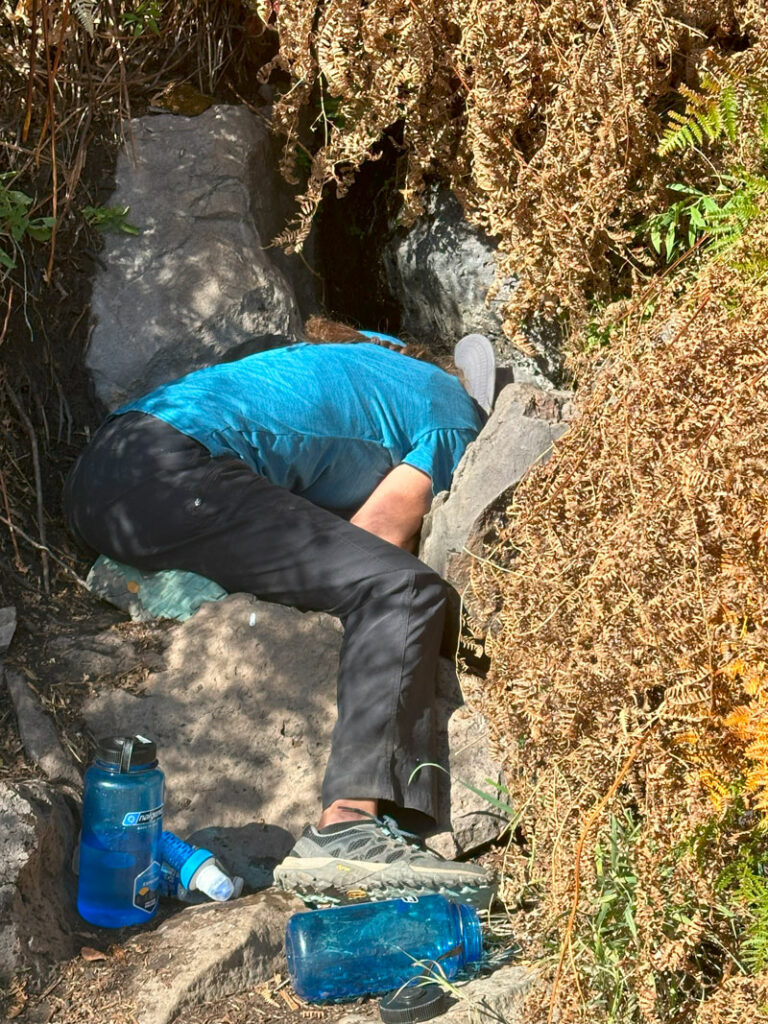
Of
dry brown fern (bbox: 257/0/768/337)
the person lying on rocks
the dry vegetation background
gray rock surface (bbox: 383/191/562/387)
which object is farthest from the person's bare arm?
gray rock surface (bbox: 383/191/562/387)

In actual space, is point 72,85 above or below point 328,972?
above

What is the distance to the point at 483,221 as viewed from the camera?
15.0ft

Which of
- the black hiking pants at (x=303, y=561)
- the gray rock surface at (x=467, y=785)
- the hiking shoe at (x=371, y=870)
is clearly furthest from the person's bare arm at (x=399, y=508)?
the hiking shoe at (x=371, y=870)

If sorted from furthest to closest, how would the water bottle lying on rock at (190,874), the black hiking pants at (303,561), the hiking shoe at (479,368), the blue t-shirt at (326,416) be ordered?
the hiking shoe at (479,368)
the blue t-shirt at (326,416)
the black hiking pants at (303,561)
the water bottle lying on rock at (190,874)

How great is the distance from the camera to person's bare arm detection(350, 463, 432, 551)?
160 inches

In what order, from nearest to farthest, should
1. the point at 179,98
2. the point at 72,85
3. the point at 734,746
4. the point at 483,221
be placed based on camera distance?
1. the point at 734,746
2. the point at 483,221
3. the point at 72,85
4. the point at 179,98

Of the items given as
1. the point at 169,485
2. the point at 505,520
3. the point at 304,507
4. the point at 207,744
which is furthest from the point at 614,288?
the point at 207,744

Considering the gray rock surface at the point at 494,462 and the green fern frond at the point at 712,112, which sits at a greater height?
the green fern frond at the point at 712,112

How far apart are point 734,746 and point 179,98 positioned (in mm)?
3828

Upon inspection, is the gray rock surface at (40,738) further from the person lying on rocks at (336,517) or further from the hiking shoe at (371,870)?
the hiking shoe at (371,870)

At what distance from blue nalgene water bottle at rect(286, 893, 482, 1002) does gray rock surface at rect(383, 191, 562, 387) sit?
225 cm

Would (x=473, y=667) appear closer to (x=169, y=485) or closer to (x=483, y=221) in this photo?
(x=169, y=485)

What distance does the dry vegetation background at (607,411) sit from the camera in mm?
2604

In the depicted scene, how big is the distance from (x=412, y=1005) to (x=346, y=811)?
66cm
